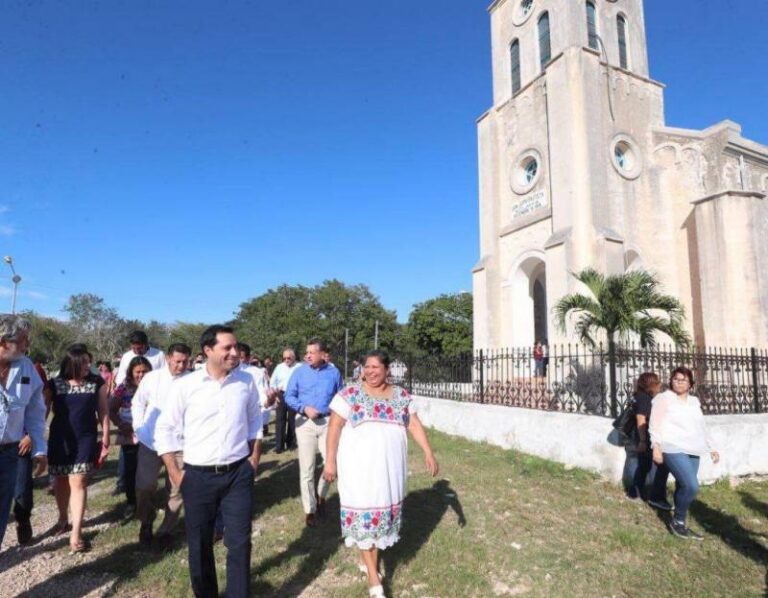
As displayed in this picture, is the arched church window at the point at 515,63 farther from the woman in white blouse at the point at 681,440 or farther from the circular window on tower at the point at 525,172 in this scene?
the woman in white blouse at the point at 681,440

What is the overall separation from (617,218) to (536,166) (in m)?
3.29

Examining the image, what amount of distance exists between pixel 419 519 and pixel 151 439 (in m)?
2.84

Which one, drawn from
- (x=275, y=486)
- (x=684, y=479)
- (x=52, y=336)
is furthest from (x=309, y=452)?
(x=52, y=336)

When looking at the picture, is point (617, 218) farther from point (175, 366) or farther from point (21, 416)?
point (21, 416)

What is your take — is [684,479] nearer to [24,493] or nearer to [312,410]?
[312,410]

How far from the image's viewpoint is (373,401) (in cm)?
371

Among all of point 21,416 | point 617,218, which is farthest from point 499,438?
point 617,218

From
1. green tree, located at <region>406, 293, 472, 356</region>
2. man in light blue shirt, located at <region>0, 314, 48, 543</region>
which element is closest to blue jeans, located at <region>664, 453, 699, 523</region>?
man in light blue shirt, located at <region>0, 314, 48, 543</region>

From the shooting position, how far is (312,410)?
540 centimetres

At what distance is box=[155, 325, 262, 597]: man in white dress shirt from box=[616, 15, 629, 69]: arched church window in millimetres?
18962

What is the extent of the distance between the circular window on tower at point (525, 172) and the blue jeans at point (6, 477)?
1643 cm

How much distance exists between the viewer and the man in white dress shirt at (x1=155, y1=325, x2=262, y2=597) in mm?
3145

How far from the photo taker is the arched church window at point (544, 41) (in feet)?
57.1

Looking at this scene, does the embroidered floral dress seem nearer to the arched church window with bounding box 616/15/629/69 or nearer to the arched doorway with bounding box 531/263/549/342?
the arched doorway with bounding box 531/263/549/342
